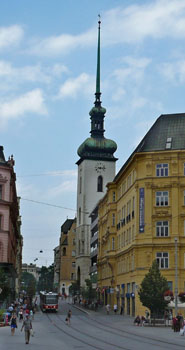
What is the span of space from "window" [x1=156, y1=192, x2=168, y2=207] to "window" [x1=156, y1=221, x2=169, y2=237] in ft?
6.64

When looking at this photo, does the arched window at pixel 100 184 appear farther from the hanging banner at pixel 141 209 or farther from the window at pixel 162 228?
the window at pixel 162 228

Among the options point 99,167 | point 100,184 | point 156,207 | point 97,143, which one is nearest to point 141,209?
point 156,207

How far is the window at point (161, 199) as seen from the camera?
68.8 metres

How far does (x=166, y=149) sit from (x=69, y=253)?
116m

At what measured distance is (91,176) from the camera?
14562 cm

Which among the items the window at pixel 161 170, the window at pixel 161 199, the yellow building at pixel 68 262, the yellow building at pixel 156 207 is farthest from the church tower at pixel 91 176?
the window at pixel 161 199

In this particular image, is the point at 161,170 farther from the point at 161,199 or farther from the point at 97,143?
the point at 97,143

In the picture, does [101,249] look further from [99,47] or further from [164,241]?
[99,47]

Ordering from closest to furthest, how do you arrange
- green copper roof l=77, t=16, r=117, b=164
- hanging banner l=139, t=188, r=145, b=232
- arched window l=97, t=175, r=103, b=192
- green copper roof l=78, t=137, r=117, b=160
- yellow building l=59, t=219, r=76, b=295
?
hanging banner l=139, t=188, r=145, b=232
arched window l=97, t=175, r=103, b=192
green copper roof l=78, t=137, r=117, b=160
green copper roof l=77, t=16, r=117, b=164
yellow building l=59, t=219, r=76, b=295

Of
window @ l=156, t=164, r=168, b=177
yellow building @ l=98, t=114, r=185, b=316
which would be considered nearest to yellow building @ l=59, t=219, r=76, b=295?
yellow building @ l=98, t=114, r=185, b=316

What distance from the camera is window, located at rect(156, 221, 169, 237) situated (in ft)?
223

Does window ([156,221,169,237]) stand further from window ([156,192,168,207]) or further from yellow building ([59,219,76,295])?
yellow building ([59,219,76,295])

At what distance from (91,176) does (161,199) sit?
77.0 meters

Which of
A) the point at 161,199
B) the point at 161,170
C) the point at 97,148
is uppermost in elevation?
the point at 97,148
